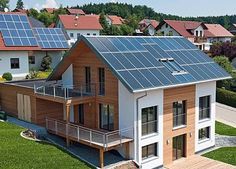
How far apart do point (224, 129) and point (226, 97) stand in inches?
430

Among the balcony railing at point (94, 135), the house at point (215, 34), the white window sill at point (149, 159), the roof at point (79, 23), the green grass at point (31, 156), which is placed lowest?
the white window sill at point (149, 159)

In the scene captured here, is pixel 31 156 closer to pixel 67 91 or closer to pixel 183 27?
pixel 67 91

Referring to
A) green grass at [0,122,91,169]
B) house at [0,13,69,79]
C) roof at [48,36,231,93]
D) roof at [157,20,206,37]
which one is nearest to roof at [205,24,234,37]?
roof at [157,20,206,37]

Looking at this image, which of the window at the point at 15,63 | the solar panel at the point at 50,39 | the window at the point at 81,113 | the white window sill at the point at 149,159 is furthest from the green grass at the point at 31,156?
the solar panel at the point at 50,39

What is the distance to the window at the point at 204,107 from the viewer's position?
25.2m

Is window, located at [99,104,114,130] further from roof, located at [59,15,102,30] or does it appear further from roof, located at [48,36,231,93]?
roof, located at [59,15,102,30]

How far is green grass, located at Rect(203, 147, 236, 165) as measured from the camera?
23.2 meters

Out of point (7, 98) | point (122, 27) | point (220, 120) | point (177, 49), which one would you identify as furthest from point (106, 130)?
point (122, 27)

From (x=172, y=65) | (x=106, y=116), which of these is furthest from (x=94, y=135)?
(x=172, y=65)

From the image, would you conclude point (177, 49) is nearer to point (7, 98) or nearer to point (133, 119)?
point (133, 119)

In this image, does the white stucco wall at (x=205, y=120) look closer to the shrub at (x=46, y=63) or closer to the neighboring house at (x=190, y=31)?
the shrub at (x=46, y=63)

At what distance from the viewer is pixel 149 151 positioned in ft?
72.0

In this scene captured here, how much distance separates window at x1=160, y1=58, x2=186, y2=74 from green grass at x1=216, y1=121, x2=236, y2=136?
8780mm

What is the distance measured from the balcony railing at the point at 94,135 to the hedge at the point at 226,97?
892 inches
